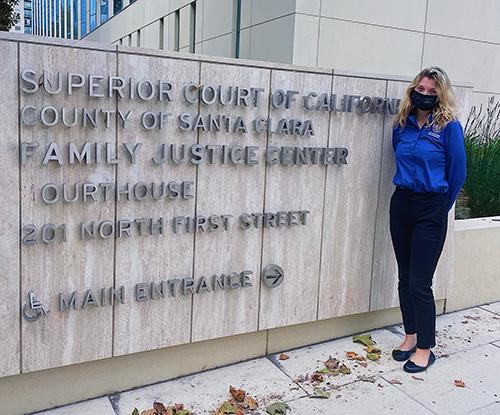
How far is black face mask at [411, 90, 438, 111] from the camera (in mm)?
3516

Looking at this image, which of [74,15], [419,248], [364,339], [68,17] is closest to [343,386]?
[364,339]

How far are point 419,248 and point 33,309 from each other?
2401 millimetres

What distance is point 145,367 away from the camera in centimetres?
341

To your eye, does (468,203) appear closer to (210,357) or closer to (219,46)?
(210,357)

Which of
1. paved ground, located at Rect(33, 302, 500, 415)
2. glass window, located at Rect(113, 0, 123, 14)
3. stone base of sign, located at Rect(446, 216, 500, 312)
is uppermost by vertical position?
glass window, located at Rect(113, 0, 123, 14)

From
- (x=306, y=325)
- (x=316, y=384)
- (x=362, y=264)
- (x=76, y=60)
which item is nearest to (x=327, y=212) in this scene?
(x=362, y=264)

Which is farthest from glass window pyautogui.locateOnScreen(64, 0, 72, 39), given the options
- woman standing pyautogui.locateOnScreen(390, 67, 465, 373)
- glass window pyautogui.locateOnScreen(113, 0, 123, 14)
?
woman standing pyautogui.locateOnScreen(390, 67, 465, 373)

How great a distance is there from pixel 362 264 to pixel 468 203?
2717 millimetres

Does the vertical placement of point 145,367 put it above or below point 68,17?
below

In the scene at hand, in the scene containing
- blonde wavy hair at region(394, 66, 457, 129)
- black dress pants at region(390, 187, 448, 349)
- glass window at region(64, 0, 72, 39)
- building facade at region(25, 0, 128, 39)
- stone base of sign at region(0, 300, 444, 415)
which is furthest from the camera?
glass window at region(64, 0, 72, 39)

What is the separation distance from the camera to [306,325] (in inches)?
159

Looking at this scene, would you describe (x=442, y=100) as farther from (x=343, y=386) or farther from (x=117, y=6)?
(x=117, y=6)

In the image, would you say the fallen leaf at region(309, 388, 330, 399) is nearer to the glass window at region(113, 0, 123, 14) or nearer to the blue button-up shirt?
the blue button-up shirt

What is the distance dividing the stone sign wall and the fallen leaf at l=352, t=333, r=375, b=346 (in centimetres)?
22
